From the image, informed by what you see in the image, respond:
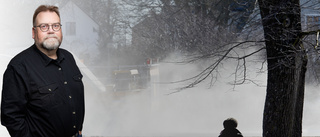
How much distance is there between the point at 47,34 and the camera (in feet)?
9.86

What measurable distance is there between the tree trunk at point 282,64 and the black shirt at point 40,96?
4191 millimetres

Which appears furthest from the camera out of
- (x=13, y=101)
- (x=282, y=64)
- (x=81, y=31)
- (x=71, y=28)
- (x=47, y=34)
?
(x=81, y=31)

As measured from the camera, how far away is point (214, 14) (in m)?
20.5

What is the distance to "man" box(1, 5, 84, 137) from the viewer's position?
9.58 feet

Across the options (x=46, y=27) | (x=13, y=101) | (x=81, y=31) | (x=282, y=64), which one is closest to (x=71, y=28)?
(x=81, y=31)

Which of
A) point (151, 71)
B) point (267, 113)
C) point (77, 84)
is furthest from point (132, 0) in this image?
point (77, 84)

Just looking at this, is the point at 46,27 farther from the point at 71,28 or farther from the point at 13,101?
the point at 71,28

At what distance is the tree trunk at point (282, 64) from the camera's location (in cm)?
675

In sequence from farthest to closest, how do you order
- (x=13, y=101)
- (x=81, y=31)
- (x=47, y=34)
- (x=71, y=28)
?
1. (x=81, y=31)
2. (x=71, y=28)
3. (x=47, y=34)
4. (x=13, y=101)

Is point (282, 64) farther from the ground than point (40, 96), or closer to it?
farther from the ground

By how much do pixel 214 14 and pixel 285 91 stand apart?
46.0ft

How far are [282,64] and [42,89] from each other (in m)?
4.77

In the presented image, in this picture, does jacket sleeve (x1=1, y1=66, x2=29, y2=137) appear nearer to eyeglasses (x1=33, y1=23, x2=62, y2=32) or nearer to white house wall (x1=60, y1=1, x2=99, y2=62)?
eyeglasses (x1=33, y1=23, x2=62, y2=32)

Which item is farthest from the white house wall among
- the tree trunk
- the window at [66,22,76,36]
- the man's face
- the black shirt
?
the man's face
